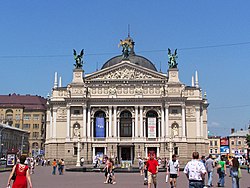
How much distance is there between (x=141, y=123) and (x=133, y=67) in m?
11.7

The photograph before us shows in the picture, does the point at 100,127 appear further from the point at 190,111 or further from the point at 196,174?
the point at 196,174

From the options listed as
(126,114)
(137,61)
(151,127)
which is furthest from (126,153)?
(137,61)

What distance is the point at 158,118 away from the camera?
86000mm

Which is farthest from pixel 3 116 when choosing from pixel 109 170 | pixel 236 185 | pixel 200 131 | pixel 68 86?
pixel 236 185

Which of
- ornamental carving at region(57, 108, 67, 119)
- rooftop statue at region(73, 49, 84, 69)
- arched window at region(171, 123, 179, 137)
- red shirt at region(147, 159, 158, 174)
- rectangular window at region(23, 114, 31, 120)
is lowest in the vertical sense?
red shirt at region(147, 159, 158, 174)

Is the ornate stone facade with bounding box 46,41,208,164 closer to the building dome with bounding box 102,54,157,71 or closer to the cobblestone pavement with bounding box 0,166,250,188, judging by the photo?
the building dome with bounding box 102,54,157,71

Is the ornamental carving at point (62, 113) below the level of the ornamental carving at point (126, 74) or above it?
below

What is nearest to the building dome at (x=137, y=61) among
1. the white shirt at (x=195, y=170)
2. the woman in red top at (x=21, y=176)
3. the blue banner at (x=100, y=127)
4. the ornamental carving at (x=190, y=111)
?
the ornamental carving at (x=190, y=111)

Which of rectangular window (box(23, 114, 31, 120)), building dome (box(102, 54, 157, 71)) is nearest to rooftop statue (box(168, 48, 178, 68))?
building dome (box(102, 54, 157, 71))

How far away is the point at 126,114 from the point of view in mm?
87062

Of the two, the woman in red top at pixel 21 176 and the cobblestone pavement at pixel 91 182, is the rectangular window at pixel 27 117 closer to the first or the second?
the cobblestone pavement at pixel 91 182

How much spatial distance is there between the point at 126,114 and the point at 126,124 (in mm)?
2108

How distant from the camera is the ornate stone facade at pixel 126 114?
84.4m

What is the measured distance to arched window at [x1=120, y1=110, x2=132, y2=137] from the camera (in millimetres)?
86625
